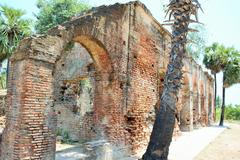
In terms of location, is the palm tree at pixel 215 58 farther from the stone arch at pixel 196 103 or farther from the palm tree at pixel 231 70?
the stone arch at pixel 196 103

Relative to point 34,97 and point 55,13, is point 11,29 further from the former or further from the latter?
point 34,97

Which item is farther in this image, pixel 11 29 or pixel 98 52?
pixel 11 29

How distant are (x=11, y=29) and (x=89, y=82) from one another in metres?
9.80

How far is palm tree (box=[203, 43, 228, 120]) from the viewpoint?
26578mm

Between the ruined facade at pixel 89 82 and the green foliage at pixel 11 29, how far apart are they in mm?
7737

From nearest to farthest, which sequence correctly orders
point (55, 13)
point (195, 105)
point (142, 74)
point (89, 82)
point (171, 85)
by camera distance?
1. point (171, 85)
2. point (142, 74)
3. point (89, 82)
4. point (195, 105)
5. point (55, 13)

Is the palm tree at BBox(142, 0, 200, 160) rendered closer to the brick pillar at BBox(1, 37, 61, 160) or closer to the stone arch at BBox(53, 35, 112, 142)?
the brick pillar at BBox(1, 37, 61, 160)

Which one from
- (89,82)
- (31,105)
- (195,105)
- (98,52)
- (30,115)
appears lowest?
(195,105)

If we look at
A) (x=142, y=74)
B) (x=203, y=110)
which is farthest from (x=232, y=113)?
(x=142, y=74)

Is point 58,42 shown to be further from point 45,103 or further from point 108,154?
point 108,154

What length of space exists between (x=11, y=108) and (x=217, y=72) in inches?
944

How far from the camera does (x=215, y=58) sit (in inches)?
1059

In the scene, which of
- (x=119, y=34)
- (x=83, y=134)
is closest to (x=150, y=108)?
(x=83, y=134)

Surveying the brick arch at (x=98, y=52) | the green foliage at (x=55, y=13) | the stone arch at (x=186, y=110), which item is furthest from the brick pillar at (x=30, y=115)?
the green foliage at (x=55, y=13)
